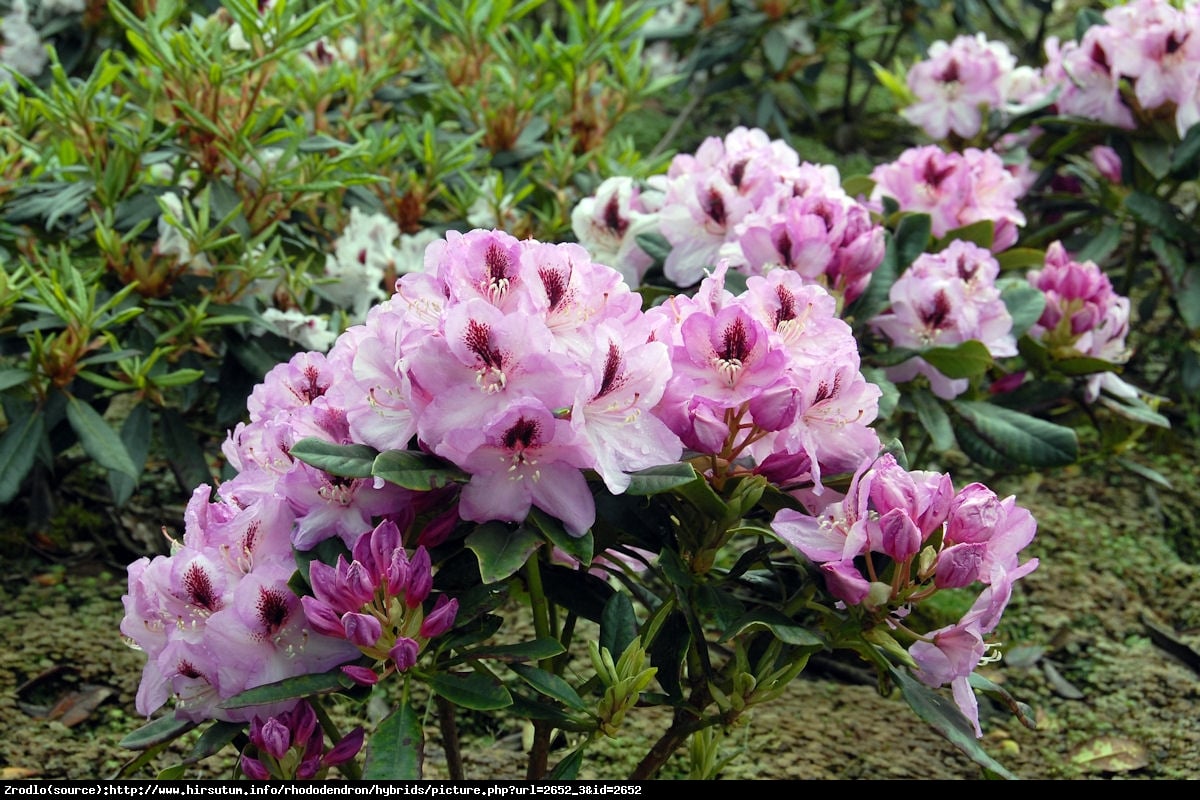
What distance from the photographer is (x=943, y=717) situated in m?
1.21

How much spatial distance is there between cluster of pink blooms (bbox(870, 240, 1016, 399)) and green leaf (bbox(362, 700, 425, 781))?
3.24 feet

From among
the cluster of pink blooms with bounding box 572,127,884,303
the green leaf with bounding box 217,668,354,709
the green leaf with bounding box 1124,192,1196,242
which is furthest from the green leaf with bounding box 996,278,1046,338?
the green leaf with bounding box 217,668,354,709

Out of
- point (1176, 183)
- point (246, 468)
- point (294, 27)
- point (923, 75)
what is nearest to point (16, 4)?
point (294, 27)

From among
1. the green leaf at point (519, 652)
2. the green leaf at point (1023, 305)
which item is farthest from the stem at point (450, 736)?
the green leaf at point (1023, 305)

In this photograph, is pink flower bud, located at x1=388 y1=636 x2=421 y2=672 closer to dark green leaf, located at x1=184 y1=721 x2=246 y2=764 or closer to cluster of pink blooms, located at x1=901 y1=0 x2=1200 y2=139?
dark green leaf, located at x1=184 y1=721 x2=246 y2=764

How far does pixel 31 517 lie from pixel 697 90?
260cm

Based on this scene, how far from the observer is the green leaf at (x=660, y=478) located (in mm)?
1089

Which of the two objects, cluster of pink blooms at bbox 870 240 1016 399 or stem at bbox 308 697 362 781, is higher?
cluster of pink blooms at bbox 870 240 1016 399

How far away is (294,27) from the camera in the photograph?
2.02m

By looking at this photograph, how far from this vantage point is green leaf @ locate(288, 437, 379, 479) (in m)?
1.10

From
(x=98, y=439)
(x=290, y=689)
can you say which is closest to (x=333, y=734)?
(x=290, y=689)

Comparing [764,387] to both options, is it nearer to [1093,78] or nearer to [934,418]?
[934,418]

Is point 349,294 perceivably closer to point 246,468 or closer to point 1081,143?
point 246,468

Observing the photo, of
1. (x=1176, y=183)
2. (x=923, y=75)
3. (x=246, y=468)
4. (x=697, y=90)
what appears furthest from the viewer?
(x=697, y=90)
